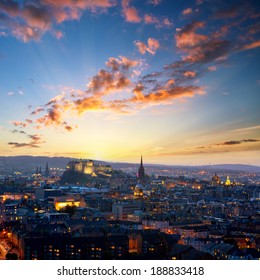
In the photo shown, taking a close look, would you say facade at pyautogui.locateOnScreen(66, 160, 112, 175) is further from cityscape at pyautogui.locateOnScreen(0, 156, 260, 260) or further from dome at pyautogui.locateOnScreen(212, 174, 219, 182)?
dome at pyautogui.locateOnScreen(212, 174, 219, 182)

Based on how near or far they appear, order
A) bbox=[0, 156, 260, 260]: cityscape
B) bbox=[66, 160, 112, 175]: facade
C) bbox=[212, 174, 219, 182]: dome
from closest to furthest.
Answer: bbox=[0, 156, 260, 260]: cityscape, bbox=[212, 174, 219, 182]: dome, bbox=[66, 160, 112, 175]: facade

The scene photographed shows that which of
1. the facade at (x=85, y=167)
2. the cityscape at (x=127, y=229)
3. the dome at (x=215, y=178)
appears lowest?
the cityscape at (x=127, y=229)

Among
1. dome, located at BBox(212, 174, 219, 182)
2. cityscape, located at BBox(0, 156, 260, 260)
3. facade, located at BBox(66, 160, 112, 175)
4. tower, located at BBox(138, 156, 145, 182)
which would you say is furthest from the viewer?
facade, located at BBox(66, 160, 112, 175)

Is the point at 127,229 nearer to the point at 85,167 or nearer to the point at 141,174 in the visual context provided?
the point at 141,174

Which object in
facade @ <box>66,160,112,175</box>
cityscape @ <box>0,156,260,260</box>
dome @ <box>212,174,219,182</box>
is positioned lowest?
cityscape @ <box>0,156,260,260</box>

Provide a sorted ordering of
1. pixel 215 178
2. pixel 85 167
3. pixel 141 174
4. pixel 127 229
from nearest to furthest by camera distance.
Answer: pixel 127 229 < pixel 141 174 < pixel 215 178 < pixel 85 167

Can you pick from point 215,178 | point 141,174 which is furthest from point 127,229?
point 215,178

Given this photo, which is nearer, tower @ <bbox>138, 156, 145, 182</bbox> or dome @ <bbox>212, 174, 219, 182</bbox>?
tower @ <bbox>138, 156, 145, 182</bbox>

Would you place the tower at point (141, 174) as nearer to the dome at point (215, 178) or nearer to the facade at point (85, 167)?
the dome at point (215, 178)

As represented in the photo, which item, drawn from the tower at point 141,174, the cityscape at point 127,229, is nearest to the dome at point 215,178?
the cityscape at point 127,229

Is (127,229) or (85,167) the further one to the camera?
(85,167)

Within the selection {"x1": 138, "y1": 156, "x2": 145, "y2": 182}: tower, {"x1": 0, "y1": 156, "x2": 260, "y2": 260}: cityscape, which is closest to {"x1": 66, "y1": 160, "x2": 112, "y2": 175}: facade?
{"x1": 138, "y1": 156, "x2": 145, "y2": 182}: tower
